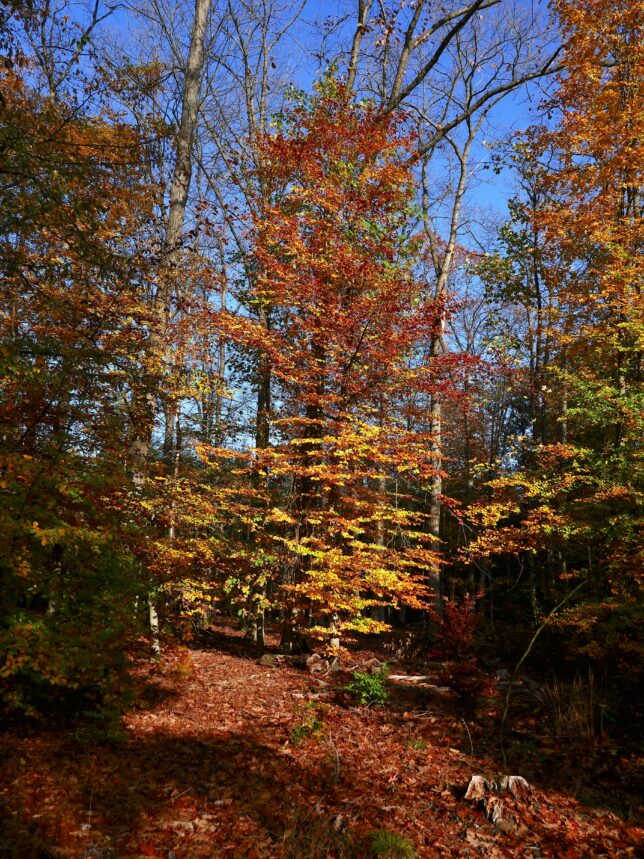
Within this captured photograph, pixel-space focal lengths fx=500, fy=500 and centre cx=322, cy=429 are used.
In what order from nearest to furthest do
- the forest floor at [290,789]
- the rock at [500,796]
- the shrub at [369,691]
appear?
the forest floor at [290,789] < the rock at [500,796] < the shrub at [369,691]

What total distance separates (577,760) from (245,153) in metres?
16.1

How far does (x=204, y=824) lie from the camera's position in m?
4.21

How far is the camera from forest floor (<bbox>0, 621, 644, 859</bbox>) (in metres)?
3.92

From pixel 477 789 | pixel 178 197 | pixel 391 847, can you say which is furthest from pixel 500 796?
pixel 178 197

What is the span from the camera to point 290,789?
5027mm

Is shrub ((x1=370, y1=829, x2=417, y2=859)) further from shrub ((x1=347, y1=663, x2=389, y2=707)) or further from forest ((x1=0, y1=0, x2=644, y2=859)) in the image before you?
shrub ((x1=347, y1=663, x2=389, y2=707))

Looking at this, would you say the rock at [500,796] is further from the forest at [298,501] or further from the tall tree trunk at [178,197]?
the tall tree trunk at [178,197]

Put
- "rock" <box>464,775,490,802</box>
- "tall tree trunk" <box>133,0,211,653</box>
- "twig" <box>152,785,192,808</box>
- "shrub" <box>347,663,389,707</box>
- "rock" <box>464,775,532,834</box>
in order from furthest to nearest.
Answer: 1. "tall tree trunk" <box>133,0,211,653</box>
2. "shrub" <box>347,663,389,707</box>
3. "rock" <box>464,775,490,802</box>
4. "rock" <box>464,775,532,834</box>
5. "twig" <box>152,785,192,808</box>

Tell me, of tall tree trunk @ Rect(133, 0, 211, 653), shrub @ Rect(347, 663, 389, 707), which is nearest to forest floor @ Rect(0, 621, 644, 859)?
shrub @ Rect(347, 663, 389, 707)

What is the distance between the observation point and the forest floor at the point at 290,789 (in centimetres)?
392

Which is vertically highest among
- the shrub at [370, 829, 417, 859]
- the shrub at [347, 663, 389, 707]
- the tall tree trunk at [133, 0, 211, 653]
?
the tall tree trunk at [133, 0, 211, 653]

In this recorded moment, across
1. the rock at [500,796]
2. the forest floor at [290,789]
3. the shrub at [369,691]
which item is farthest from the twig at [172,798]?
the shrub at [369,691]

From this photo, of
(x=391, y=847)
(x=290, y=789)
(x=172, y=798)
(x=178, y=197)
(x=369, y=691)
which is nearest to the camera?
(x=391, y=847)

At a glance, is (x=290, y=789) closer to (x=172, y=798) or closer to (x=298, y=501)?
(x=172, y=798)
